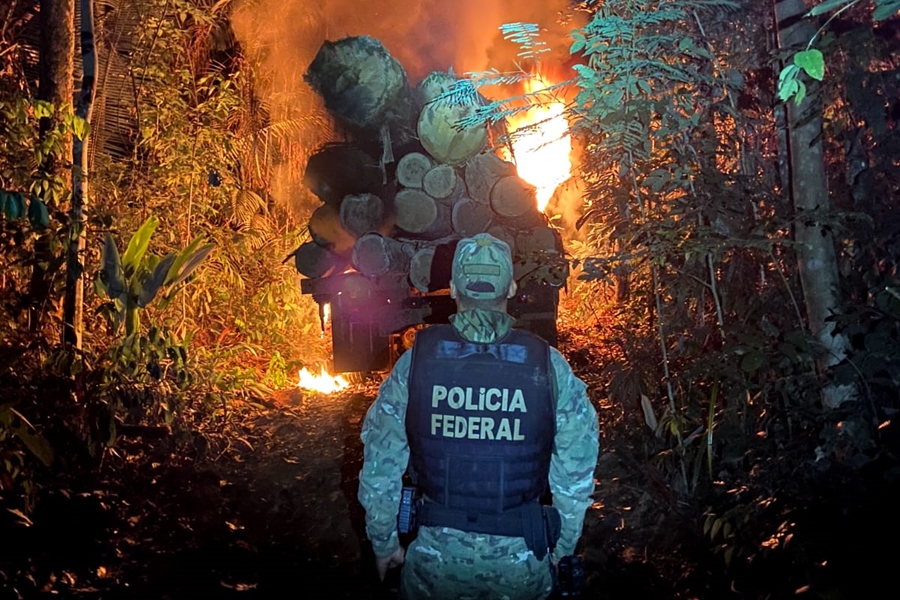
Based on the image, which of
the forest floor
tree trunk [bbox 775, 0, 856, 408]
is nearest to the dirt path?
the forest floor

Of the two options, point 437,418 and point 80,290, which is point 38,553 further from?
point 437,418

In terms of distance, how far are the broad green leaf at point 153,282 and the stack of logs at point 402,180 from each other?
2141mm

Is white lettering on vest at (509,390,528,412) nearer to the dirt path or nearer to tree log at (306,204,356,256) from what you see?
the dirt path

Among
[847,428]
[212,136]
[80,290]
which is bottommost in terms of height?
[847,428]

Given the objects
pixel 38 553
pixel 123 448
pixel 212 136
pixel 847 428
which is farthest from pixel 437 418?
pixel 212 136

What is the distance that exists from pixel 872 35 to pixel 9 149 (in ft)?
18.4

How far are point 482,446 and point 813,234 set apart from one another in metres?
2.50

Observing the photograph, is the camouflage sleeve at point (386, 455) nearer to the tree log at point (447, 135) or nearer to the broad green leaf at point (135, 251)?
the broad green leaf at point (135, 251)

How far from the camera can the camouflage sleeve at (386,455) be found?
86.6 inches

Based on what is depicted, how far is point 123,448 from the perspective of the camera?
15.8ft

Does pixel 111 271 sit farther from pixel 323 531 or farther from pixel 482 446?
pixel 482 446

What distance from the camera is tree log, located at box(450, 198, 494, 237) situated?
6.55 meters

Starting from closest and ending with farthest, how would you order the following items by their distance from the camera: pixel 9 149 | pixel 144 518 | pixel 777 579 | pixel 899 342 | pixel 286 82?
pixel 777 579
pixel 899 342
pixel 144 518
pixel 9 149
pixel 286 82

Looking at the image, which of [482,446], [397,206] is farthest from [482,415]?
[397,206]
